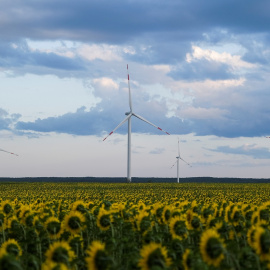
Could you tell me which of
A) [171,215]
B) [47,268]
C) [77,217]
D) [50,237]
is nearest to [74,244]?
[77,217]

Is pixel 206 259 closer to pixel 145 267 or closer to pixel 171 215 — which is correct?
pixel 145 267

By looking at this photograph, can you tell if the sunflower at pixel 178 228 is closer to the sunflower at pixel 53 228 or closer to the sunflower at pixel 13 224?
the sunflower at pixel 53 228

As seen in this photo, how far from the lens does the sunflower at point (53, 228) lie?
532 inches

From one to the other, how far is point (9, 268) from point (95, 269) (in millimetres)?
1274

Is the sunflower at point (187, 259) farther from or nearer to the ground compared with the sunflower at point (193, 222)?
nearer to the ground

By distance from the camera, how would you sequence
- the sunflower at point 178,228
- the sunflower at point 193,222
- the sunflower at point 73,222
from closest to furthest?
the sunflower at point 178,228, the sunflower at point 73,222, the sunflower at point 193,222

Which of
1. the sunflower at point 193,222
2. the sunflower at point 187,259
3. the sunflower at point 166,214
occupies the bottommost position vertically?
the sunflower at point 187,259

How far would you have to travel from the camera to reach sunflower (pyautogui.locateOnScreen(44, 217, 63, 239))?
13516 millimetres

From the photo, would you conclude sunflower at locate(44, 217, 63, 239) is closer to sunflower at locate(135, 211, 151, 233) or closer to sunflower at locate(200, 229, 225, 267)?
sunflower at locate(135, 211, 151, 233)

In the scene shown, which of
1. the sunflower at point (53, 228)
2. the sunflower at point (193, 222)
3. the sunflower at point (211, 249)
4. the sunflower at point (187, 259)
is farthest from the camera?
the sunflower at point (193, 222)

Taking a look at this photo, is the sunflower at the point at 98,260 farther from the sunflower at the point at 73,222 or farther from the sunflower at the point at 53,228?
the sunflower at the point at 53,228

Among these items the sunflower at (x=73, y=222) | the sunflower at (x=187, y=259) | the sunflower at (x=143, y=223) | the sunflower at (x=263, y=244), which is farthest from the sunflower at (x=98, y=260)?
the sunflower at (x=143, y=223)

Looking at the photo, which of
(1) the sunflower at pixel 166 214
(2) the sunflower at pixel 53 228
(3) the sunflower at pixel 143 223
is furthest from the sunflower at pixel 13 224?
(1) the sunflower at pixel 166 214

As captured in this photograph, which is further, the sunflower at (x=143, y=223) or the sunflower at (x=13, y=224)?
the sunflower at (x=13, y=224)
